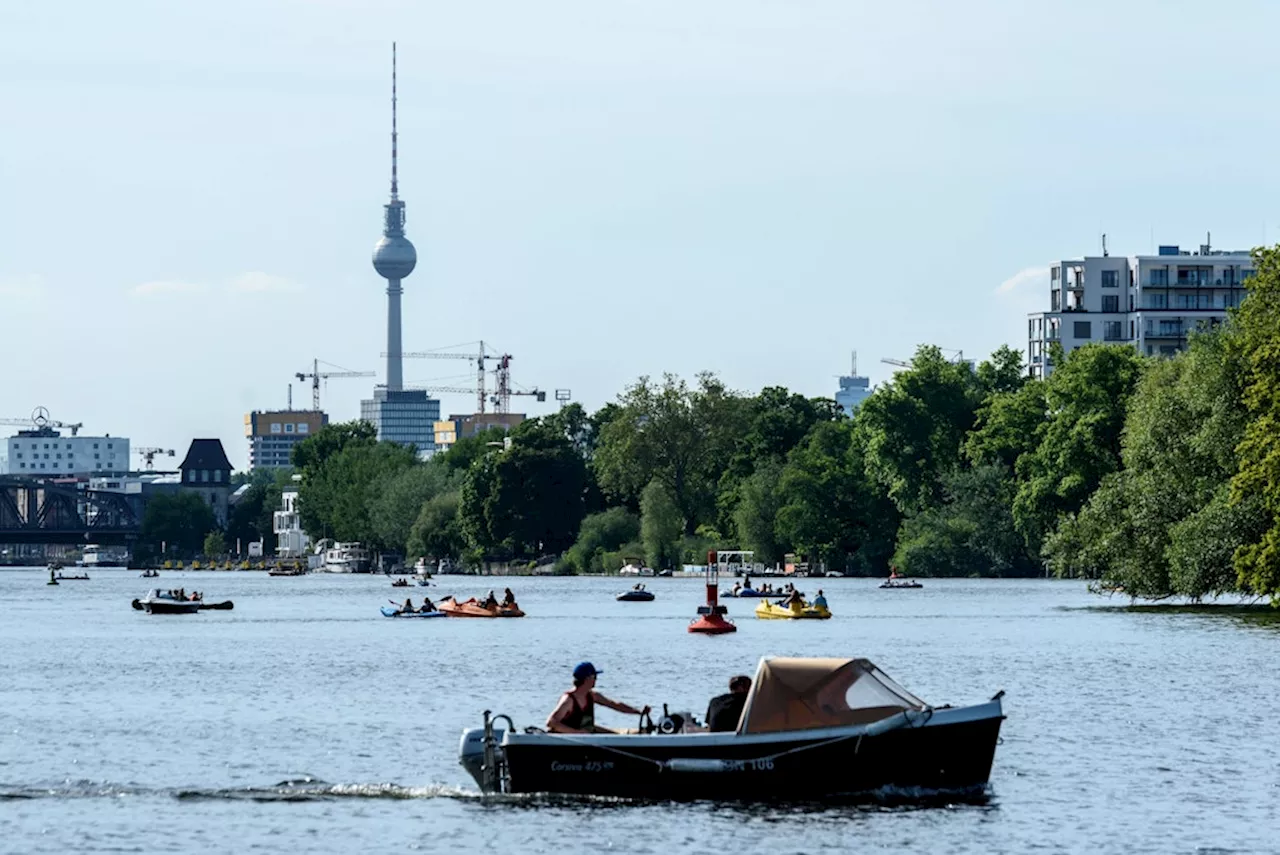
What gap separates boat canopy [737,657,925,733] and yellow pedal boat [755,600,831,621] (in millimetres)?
81197

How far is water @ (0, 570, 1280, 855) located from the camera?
42.3 m

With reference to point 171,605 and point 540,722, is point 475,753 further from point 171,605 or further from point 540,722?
point 171,605

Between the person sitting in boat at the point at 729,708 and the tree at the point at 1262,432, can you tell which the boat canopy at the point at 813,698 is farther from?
the tree at the point at 1262,432

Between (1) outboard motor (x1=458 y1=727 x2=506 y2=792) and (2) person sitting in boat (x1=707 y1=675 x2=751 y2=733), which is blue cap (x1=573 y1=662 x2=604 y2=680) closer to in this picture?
(1) outboard motor (x1=458 y1=727 x2=506 y2=792)

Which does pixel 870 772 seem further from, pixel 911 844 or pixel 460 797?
pixel 460 797

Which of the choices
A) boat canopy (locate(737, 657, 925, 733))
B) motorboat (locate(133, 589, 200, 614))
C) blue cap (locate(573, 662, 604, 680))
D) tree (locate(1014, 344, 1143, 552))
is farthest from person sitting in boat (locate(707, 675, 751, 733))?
tree (locate(1014, 344, 1143, 552))

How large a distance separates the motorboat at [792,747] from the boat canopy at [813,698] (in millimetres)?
18

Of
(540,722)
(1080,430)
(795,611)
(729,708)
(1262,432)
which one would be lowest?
Result: (540,722)

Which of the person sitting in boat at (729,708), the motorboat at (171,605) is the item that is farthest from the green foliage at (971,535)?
the person sitting in boat at (729,708)

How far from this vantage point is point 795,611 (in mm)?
126812

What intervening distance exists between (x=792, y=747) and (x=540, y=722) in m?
18.6

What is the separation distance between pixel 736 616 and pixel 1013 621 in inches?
930

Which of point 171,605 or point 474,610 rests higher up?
point 171,605

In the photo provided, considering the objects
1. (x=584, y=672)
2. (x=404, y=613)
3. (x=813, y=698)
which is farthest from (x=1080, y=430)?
(x=584, y=672)
